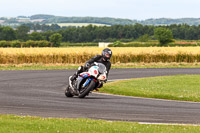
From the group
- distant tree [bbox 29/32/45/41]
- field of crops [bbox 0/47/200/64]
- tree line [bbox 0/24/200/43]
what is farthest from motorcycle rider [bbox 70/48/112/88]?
tree line [bbox 0/24/200/43]

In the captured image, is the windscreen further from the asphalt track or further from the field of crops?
the field of crops

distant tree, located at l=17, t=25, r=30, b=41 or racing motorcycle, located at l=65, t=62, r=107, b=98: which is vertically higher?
racing motorcycle, located at l=65, t=62, r=107, b=98

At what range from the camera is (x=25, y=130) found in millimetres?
10211

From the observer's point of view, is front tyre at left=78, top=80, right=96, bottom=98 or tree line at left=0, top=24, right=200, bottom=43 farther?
tree line at left=0, top=24, right=200, bottom=43

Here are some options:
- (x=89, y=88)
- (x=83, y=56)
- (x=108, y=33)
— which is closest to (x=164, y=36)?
(x=108, y=33)

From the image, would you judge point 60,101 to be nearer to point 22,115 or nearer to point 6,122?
point 22,115

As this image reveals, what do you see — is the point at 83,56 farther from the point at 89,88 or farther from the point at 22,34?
the point at 22,34

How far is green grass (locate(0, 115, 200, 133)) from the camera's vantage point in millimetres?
10398

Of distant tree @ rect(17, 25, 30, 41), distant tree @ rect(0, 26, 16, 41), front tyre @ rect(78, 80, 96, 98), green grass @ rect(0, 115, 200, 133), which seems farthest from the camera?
distant tree @ rect(17, 25, 30, 41)

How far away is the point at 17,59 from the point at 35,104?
Result: 2804cm

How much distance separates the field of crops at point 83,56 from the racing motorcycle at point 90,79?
2612cm

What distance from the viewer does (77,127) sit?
1085 cm

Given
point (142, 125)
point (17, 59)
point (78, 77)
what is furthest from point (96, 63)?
point (17, 59)

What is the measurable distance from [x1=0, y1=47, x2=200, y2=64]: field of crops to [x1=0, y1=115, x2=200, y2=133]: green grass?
3156 cm
